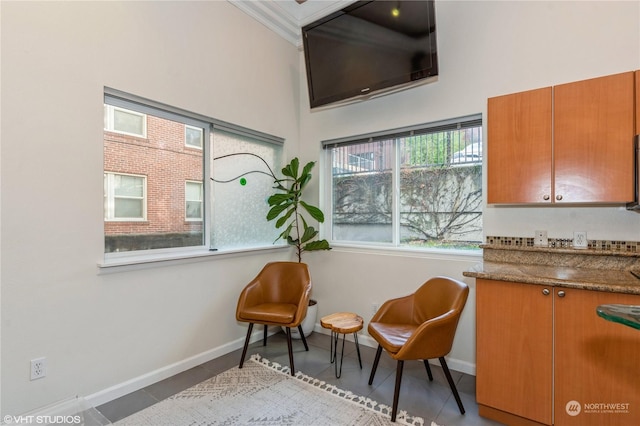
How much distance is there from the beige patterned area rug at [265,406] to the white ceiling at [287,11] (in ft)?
11.3

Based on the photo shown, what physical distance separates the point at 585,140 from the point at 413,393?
207cm

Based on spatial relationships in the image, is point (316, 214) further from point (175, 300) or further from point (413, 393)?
point (413, 393)

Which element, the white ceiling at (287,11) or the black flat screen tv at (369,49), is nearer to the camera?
the black flat screen tv at (369,49)

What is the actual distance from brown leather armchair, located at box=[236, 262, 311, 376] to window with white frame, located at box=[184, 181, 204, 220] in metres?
0.83

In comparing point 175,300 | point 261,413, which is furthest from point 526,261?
point 175,300

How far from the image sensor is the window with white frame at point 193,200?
8.91ft

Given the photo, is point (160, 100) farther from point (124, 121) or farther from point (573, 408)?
point (573, 408)

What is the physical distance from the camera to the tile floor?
6.47 ft

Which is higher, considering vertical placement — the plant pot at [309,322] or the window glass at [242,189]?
the window glass at [242,189]

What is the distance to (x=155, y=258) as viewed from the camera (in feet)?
7.70

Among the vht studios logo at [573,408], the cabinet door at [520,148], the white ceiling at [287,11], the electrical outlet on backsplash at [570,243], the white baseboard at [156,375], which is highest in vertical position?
the white ceiling at [287,11]

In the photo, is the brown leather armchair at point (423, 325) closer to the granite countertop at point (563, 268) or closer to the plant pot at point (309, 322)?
the granite countertop at point (563, 268)

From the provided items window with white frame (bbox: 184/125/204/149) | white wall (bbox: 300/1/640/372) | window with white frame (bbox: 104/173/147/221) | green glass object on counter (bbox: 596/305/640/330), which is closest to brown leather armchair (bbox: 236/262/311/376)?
white wall (bbox: 300/1/640/372)

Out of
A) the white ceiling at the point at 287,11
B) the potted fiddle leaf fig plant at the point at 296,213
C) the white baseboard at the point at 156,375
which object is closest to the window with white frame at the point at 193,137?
the potted fiddle leaf fig plant at the point at 296,213
